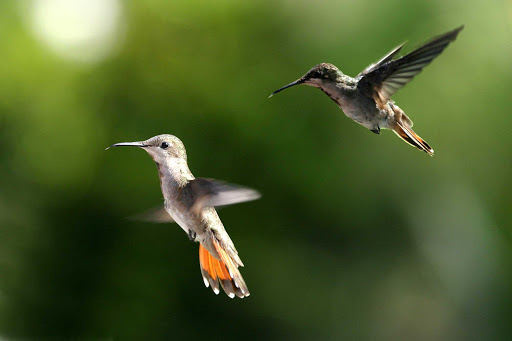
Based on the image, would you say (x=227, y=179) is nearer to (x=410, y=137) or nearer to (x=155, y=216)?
(x=155, y=216)

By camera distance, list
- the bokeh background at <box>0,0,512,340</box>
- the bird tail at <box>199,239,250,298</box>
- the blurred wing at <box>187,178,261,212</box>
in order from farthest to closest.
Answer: the bokeh background at <box>0,0,512,340</box> → the bird tail at <box>199,239,250,298</box> → the blurred wing at <box>187,178,261,212</box>

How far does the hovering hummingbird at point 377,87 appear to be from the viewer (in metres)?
0.62

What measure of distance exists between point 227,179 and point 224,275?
2.89 metres

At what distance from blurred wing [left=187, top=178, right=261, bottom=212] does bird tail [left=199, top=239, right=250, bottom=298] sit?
116mm

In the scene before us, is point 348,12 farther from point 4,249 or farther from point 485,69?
point 4,249

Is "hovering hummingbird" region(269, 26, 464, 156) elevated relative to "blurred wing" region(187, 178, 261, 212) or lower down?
elevated

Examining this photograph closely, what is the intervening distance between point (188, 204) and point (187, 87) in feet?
10.3

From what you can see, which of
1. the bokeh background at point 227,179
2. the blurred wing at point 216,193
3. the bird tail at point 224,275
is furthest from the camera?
the bokeh background at point 227,179

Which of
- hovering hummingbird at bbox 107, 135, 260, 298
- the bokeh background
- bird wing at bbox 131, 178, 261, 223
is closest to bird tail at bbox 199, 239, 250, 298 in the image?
hovering hummingbird at bbox 107, 135, 260, 298

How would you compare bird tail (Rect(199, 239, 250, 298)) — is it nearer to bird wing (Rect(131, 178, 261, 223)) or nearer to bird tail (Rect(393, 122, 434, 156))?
bird wing (Rect(131, 178, 261, 223))

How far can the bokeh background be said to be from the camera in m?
3.72

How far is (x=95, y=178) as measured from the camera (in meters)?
3.69

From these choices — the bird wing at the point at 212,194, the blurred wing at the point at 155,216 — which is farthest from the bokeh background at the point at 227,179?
the bird wing at the point at 212,194

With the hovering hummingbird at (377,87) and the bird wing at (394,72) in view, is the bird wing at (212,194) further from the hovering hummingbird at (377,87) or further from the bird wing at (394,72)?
the bird wing at (394,72)
